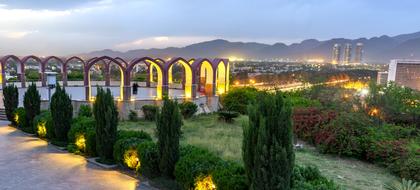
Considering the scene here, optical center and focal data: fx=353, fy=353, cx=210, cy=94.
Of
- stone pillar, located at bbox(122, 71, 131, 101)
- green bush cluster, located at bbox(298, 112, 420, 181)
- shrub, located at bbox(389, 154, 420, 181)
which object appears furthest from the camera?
stone pillar, located at bbox(122, 71, 131, 101)

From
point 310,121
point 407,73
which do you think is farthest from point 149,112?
point 407,73

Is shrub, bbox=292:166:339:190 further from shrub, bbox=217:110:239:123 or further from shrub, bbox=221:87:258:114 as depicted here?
shrub, bbox=221:87:258:114

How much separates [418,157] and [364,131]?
295 cm

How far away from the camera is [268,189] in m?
6.45

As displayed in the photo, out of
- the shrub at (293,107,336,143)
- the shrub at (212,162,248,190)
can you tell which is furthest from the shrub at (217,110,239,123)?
the shrub at (212,162,248,190)

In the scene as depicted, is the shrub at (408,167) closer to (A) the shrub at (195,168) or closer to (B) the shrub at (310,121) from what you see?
(B) the shrub at (310,121)

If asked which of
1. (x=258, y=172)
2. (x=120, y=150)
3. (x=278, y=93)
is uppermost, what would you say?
(x=278, y=93)

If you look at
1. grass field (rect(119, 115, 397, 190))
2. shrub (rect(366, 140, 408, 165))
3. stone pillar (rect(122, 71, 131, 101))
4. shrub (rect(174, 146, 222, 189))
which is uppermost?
stone pillar (rect(122, 71, 131, 101))

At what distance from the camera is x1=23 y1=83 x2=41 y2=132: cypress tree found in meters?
15.8

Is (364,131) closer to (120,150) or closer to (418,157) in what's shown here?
(418,157)

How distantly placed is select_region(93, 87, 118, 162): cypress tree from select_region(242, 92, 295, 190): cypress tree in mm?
5951

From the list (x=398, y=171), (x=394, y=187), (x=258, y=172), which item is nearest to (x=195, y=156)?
(x=258, y=172)

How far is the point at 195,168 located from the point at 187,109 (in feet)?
42.7

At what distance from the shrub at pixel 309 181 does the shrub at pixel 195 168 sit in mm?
1738
